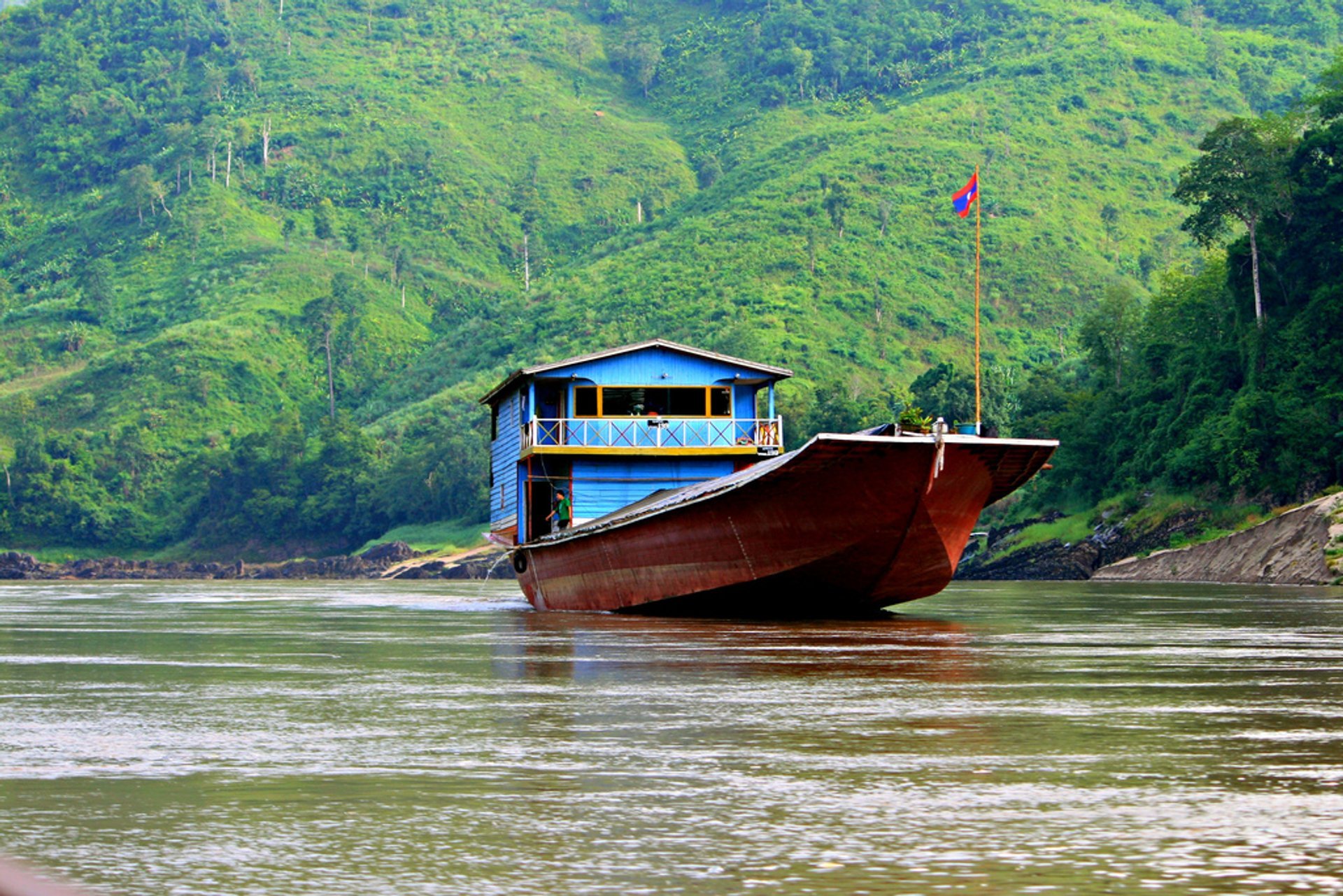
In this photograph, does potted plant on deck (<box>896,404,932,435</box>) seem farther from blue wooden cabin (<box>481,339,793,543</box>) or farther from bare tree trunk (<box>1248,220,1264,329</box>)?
bare tree trunk (<box>1248,220,1264,329</box>)

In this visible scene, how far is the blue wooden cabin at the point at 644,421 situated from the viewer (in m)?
37.7

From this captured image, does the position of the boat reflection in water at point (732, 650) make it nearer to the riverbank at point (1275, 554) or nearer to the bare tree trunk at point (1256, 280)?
the riverbank at point (1275, 554)

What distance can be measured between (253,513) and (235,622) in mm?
118180

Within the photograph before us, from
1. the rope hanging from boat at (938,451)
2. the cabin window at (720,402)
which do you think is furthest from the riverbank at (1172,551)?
the rope hanging from boat at (938,451)

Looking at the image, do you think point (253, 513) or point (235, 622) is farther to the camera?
point (253, 513)

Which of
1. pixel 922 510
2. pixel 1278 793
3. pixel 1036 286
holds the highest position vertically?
pixel 1036 286

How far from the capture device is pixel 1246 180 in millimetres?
75438

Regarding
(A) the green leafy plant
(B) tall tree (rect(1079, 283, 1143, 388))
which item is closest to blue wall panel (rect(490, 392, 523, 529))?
(A) the green leafy plant

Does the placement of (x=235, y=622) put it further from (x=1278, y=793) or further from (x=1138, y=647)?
(x=1278, y=793)

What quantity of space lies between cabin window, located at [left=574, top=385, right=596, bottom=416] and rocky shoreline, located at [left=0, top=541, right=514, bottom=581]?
273 feet

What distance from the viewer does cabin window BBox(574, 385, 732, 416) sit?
38250mm

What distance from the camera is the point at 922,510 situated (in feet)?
94.2

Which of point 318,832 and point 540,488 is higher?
point 540,488

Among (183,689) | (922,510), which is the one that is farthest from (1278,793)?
(922,510)
